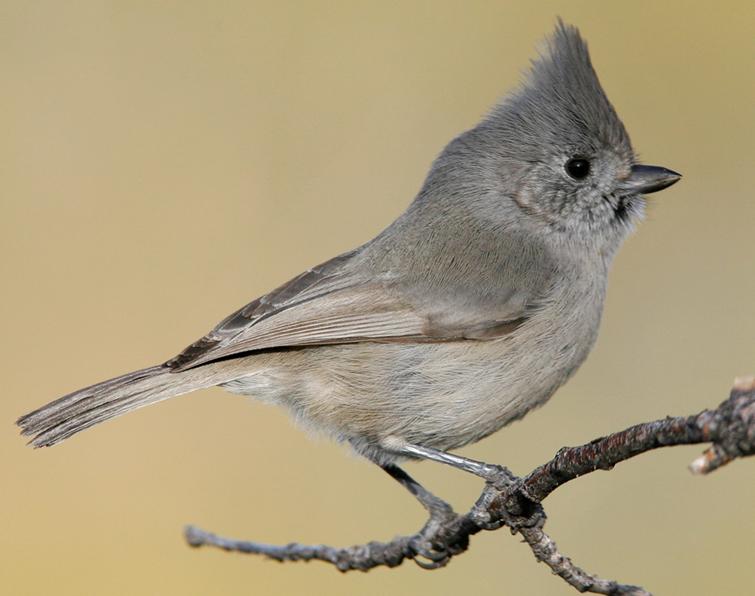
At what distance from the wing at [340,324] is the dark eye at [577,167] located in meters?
0.59

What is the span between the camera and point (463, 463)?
287 cm

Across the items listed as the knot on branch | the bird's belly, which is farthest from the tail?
the knot on branch

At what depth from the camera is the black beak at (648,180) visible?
3.32m

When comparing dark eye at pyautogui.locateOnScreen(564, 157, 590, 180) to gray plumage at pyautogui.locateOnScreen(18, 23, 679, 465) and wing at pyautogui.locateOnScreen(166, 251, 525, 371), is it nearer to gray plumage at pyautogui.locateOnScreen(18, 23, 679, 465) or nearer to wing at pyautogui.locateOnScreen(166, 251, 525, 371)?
gray plumage at pyautogui.locateOnScreen(18, 23, 679, 465)

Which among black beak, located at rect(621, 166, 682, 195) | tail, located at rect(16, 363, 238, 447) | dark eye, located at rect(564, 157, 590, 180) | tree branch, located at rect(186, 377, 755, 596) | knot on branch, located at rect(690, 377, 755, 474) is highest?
dark eye, located at rect(564, 157, 590, 180)

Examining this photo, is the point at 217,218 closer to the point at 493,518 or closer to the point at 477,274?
the point at 477,274

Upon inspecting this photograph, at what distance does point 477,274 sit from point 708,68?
9.39 ft

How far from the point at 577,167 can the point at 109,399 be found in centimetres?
172

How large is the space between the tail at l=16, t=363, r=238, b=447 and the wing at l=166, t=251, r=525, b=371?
0.05 metres

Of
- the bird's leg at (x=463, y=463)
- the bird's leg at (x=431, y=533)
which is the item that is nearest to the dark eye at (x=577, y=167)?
the bird's leg at (x=463, y=463)

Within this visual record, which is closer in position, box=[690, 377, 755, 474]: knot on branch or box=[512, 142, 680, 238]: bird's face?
box=[690, 377, 755, 474]: knot on branch

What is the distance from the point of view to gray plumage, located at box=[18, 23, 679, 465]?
9.86 ft

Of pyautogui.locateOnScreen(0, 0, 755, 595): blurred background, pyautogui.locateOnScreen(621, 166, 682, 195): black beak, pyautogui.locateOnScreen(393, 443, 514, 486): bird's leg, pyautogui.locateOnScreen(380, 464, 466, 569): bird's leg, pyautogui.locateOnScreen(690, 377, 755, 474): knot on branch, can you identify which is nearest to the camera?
pyautogui.locateOnScreen(690, 377, 755, 474): knot on branch

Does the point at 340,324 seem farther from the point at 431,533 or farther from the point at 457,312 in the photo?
the point at 431,533
